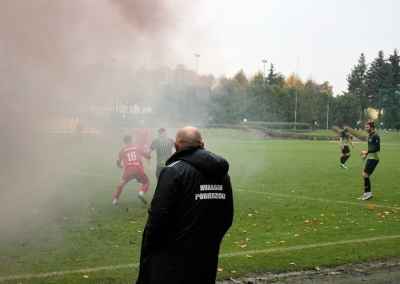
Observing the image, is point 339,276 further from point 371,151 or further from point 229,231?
point 371,151

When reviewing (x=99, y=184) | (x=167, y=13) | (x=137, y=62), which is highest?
(x=167, y=13)

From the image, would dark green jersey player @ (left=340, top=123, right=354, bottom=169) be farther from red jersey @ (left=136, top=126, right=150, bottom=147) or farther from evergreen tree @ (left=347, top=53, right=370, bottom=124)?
evergreen tree @ (left=347, top=53, right=370, bottom=124)

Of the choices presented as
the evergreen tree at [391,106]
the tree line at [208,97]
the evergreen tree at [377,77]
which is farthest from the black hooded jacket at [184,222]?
the evergreen tree at [377,77]

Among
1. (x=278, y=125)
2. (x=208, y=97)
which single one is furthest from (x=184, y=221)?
(x=278, y=125)

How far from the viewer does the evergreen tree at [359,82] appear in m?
102

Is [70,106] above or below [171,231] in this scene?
above

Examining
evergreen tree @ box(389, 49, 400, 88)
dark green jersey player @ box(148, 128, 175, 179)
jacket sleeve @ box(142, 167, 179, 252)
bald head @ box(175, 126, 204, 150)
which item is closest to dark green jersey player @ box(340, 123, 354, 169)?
dark green jersey player @ box(148, 128, 175, 179)

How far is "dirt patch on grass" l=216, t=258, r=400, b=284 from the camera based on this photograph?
7.89m

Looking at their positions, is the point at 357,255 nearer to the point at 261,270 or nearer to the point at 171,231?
the point at 261,270

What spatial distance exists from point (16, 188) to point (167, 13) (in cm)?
536

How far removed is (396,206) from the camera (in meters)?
15.5

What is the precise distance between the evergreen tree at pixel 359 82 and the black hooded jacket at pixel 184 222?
324 feet

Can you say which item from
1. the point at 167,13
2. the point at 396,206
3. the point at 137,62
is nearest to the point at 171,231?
the point at 167,13

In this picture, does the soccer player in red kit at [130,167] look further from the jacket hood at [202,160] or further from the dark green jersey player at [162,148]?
the jacket hood at [202,160]
